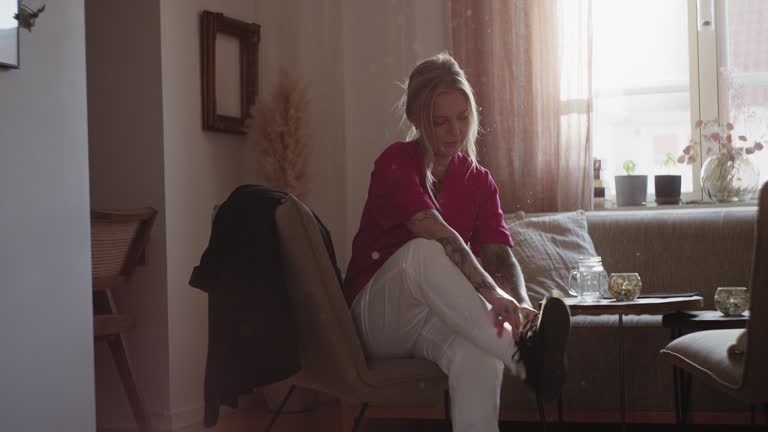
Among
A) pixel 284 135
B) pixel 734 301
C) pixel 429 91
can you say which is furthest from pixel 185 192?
pixel 734 301

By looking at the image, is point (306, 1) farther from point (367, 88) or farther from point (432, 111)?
point (432, 111)

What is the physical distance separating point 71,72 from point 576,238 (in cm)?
205

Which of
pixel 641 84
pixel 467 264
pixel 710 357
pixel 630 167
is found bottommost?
pixel 710 357

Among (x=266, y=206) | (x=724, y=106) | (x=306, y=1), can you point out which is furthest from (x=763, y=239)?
(x=306, y=1)

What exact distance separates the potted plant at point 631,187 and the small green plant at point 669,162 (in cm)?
14

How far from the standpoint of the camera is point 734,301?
2.38 meters

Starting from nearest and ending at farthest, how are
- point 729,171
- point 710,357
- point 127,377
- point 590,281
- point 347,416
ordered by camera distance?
point 710,357 < point 590,281 < point 127,377 < point 347,416 < point 729,171

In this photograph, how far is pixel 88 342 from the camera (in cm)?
234

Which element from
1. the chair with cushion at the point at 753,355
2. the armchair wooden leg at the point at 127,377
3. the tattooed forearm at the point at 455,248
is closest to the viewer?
the chair with cushion at the point at 753,355

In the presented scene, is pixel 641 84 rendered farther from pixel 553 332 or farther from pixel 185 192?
pixel 553 332

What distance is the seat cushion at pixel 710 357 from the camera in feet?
6.14

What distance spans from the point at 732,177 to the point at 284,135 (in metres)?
1.92

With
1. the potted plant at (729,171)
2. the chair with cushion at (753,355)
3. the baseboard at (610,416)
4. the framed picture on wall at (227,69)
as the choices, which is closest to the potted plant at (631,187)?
the potted plant at (729,171)

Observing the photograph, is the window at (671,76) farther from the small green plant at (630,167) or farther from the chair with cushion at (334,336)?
the chair with cushion at (334,336)
